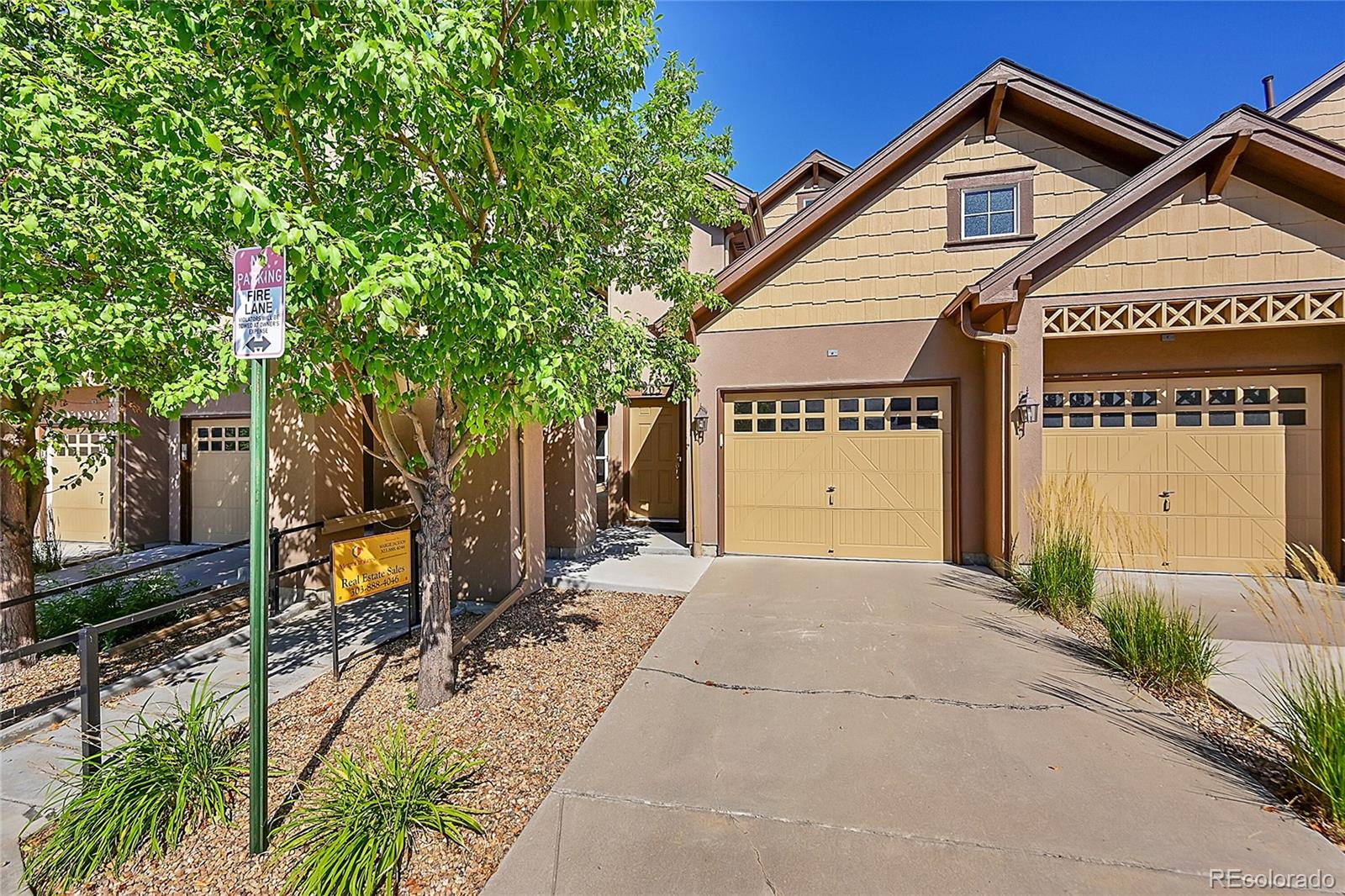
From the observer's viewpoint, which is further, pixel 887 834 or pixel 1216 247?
pixel 1216 247

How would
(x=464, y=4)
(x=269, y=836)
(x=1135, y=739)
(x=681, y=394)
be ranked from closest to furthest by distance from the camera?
(x=269, y=836), (x=464, y=4), (x=1135, y=739), (x=681, y=394)

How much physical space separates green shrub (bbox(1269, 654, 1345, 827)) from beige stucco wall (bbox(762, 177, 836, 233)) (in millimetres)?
13086

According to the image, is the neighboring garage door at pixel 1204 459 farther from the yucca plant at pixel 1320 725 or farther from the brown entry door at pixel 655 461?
the brown entry door at pixel 655 461

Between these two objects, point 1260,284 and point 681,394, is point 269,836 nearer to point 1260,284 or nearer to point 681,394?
point 681,394

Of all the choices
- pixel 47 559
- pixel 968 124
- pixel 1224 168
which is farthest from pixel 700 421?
pixel 47 559

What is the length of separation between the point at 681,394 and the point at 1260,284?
23.0ft

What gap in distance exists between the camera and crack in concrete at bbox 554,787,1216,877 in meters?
2.38

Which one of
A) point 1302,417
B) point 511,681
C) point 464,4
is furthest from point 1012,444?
point 464,4

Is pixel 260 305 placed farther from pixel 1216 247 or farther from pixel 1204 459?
pixel 1204 459

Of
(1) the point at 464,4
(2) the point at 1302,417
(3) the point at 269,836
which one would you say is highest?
(1) the point at 464,4

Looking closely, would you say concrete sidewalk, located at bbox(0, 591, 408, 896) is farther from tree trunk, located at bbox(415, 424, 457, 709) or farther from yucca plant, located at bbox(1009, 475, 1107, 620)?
yucca plant, located at bbox(1009, 475, 1107, 620)

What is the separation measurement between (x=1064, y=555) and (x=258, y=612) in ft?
22.6

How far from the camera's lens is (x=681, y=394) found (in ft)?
24.3

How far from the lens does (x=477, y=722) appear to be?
144 inches
